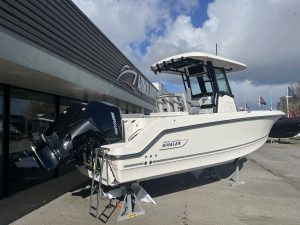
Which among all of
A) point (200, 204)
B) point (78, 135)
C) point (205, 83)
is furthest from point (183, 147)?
point (205, 83)

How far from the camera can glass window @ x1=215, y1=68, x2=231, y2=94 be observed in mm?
8945

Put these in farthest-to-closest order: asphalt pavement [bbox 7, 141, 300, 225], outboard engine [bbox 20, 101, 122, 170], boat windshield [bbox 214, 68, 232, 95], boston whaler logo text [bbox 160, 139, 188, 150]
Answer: boat windshield [bbox 214, 68, 232, 95] < boston whaler logo text [bbox 160, 139, 188, 150] < asphalt pavement [bbox 7, 141, 300, 225] < outboard engine [bbox 20, 101, 122, 170]

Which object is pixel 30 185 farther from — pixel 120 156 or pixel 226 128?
pixel 226 128

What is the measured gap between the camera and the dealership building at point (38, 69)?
18.8ft

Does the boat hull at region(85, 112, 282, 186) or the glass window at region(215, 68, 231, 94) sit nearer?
the boat hull at region(85, 112, 282, 186)

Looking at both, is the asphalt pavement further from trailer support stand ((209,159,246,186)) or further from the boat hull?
the boat hull

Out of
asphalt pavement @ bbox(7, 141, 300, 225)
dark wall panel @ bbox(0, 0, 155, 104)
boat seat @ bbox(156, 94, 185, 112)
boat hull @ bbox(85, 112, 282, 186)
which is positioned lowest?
asphalt pavement @ bbox(7, 141, 300, 225)

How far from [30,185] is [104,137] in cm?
321

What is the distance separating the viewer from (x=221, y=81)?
9.05 m

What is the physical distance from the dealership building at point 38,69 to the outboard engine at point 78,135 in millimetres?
449

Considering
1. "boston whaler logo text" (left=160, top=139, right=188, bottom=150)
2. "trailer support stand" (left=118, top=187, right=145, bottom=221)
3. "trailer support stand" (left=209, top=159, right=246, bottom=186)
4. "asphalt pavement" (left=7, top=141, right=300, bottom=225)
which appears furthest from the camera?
"trailer support stand" (left=209, top=159, right=246, bottom=186)

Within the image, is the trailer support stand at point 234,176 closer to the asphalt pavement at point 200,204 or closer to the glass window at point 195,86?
the asphalt pavement at point 200,204

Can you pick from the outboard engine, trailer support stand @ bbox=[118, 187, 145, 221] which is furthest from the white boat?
trailer support stand @ bbox=[118, 187, 145, 221]

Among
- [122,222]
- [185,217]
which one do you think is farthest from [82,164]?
[185,217]
